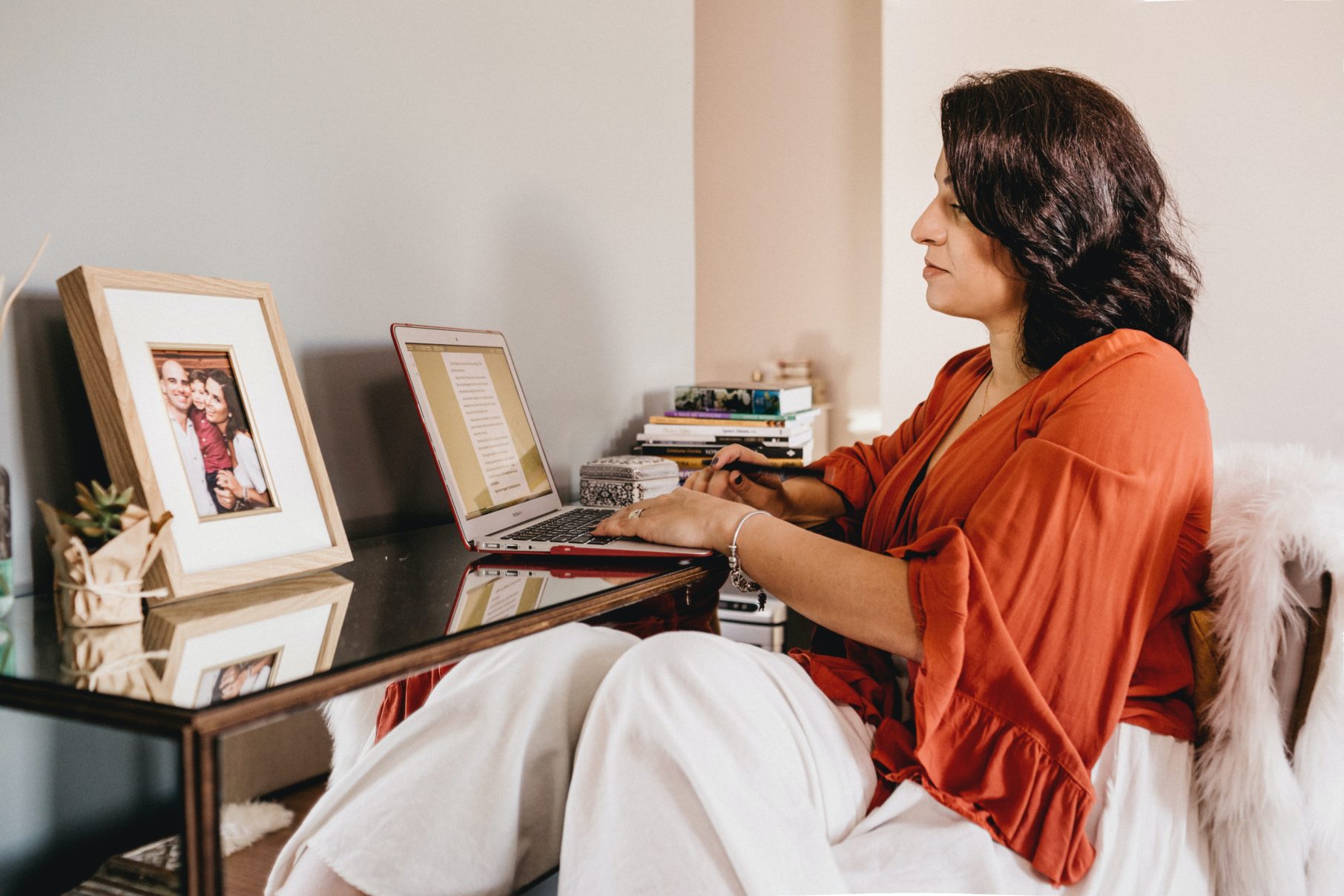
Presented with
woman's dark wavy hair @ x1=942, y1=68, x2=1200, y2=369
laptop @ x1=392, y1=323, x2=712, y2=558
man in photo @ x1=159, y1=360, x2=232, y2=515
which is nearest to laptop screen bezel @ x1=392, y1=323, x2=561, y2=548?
laptop @ x1=392, y1=323, x2=712, y2=558

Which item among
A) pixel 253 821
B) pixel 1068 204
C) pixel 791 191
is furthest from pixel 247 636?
pixel 791 191

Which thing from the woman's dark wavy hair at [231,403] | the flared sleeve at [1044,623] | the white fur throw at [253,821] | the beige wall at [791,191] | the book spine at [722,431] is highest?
the beige wall at [791,191]

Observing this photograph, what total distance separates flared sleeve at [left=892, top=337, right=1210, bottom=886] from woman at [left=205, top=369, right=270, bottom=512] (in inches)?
25.5

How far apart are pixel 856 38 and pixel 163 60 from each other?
3057mm

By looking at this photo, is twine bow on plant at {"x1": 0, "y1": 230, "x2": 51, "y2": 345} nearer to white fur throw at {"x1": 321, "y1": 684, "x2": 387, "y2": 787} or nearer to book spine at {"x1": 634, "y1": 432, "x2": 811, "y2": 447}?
white fur throw at {"x1": 321, "y1": 684, "x2": 387, "y2": 787}

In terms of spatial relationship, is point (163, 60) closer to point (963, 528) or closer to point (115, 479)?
point (115, 479)

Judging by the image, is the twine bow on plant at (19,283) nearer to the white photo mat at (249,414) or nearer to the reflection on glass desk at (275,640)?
the white photo mat at (249,414)

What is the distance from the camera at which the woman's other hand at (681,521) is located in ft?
3.70

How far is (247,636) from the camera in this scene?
2.47 ft

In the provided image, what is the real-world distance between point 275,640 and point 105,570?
0.16 metres

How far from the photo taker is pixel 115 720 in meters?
0.59

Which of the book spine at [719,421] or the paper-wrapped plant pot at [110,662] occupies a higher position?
the book spine at [719,421]

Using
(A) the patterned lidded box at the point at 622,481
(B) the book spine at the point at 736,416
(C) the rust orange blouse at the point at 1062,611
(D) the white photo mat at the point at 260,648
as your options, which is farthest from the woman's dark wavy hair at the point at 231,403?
(B) the book spine at the point at 736,416

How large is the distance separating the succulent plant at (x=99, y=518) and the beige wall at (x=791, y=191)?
296cm
